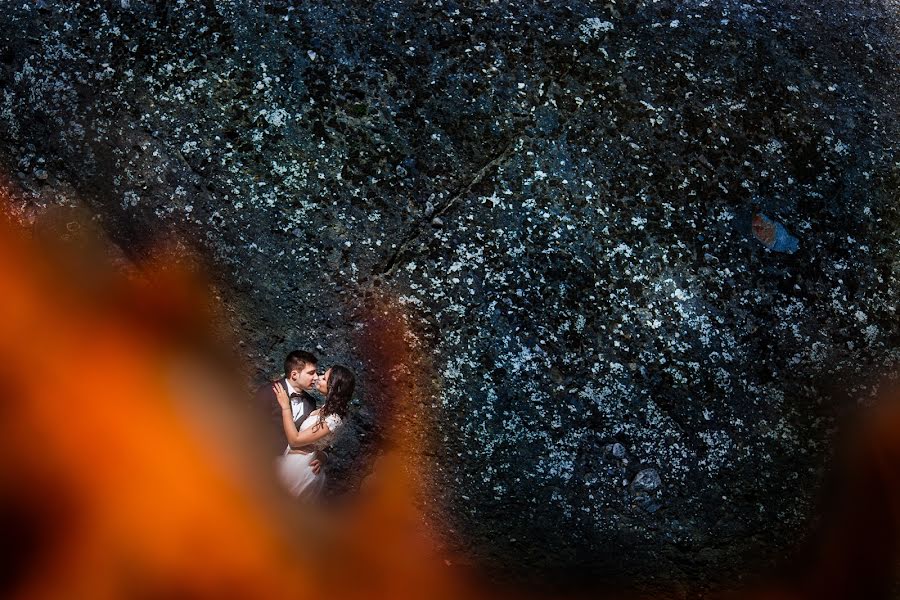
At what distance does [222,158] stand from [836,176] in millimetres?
1827

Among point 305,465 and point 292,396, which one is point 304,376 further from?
point 305,465

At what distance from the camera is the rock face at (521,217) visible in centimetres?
210

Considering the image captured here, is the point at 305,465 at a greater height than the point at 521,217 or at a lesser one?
lesser

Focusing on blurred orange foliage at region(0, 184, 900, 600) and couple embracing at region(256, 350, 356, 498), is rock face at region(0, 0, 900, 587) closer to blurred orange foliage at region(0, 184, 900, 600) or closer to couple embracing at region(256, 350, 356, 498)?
couple embracing at region(256, 350, 356, 498)

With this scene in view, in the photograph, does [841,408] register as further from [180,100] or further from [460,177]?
[180,100]

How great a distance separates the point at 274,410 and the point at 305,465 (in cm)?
19

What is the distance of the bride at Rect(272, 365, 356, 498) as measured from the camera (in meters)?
2.14

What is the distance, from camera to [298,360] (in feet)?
7.04

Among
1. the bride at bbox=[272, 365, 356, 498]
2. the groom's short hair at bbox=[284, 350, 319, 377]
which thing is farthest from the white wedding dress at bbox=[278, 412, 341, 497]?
the groom's short hair at bbox=[284, 350, 319, 377]

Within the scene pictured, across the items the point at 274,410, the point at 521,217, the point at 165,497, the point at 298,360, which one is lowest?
the point at 165,497

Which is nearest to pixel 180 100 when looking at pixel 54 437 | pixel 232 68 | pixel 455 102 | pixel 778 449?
pixel 232 68

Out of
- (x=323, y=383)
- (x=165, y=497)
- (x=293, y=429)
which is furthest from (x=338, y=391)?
(x=165, y=497)

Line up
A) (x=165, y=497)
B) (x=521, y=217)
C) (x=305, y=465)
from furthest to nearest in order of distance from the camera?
(x=165, y=497), (x=305, y=465), (x=521, y=217)

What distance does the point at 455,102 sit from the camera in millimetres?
2148
